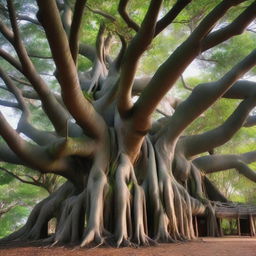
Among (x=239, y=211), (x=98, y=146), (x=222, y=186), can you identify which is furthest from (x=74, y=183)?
(x=222, y=186)

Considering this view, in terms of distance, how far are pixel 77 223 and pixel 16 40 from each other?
10.6 ft

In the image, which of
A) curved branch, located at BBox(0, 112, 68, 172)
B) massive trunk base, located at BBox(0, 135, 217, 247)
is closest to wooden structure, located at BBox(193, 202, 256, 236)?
massive trunk base, located at BBox(0, 135, 217, 247)

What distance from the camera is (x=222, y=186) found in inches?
626

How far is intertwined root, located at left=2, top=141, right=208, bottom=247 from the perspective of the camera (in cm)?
553

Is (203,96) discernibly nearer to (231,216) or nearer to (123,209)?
(123,209)

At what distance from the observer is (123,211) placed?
19.0ft

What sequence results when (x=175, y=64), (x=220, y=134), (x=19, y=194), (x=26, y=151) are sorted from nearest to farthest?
(x=175, y=64) < (x=26, y=151) < (x=220, y=134) < (x=19, y=194)

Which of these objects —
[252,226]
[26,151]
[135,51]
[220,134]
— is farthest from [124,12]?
[252,226]

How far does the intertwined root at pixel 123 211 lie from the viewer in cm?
553

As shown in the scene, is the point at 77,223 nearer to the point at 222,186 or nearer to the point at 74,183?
the point at 74,183

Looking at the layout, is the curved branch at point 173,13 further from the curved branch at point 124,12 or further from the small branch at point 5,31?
the small branch at point 5,31

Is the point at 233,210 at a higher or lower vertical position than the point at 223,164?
lower

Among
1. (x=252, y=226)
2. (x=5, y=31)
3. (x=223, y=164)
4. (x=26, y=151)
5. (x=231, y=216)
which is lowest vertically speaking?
(x=252, y=226)

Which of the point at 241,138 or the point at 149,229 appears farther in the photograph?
the point at 241,138
